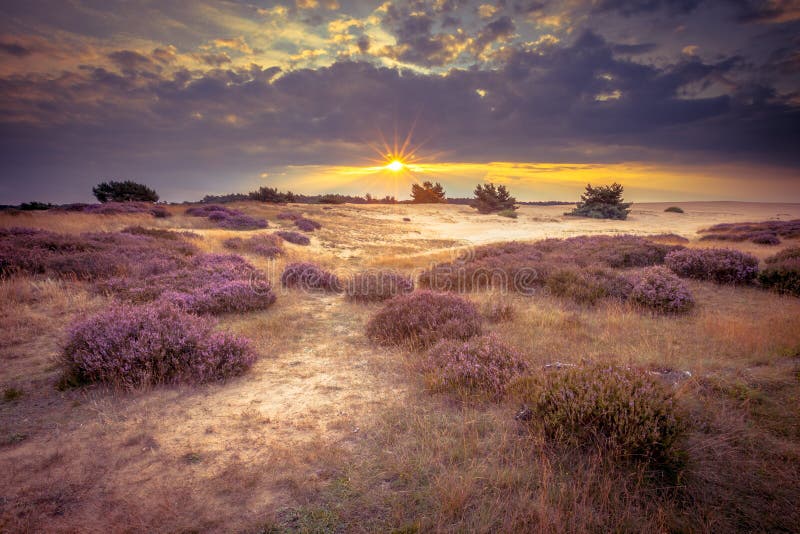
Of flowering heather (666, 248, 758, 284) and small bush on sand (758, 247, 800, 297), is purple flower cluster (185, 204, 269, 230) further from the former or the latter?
small bush on sand (758, 247, 800, 297)

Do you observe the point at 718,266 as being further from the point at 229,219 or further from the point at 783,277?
the point at 229,219

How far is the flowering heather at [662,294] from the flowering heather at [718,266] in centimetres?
299

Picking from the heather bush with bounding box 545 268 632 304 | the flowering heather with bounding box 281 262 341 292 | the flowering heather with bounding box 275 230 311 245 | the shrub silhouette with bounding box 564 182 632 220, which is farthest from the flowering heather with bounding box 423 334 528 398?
the shrub silhouette with bounding box 564 182 632 220

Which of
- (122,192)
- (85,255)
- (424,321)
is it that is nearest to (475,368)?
(424,321)

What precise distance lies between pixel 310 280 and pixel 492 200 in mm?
42268

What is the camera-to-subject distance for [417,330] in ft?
21.9

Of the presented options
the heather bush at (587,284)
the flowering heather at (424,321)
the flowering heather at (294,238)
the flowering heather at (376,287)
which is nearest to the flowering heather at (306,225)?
the flowering heather at (294,238)

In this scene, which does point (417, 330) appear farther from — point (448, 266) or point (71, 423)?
point (448, 266)

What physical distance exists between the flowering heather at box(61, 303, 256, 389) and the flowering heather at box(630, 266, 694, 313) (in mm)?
8506

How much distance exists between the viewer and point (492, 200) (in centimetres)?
4916

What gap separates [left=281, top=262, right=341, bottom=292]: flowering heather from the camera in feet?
36.9

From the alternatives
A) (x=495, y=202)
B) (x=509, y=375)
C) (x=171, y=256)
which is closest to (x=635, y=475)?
(x=509, y=375)

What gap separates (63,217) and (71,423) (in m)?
19.8

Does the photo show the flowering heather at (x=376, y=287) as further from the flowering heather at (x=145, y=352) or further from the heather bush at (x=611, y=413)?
the heather bush at (x=611, y=413)
